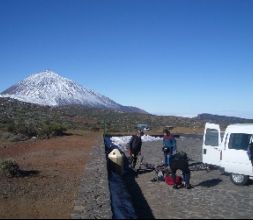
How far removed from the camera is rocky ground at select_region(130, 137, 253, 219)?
11.1 m

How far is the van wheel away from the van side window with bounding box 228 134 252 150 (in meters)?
0.89

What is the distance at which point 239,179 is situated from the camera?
14672 mm

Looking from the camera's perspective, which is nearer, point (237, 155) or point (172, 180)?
point (237, 155)

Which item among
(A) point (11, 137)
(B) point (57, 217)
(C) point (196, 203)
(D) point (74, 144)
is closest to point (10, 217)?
(B) point (57, 217)

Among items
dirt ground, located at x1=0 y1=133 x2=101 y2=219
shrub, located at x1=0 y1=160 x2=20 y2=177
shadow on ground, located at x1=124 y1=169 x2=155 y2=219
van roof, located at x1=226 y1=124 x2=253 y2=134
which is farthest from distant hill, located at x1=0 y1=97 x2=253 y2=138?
shrub, located at x1=0 y1=160 x2=20 y2=177

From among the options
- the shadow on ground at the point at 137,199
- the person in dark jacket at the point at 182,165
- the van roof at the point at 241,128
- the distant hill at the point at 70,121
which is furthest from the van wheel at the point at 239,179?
the distant hill at the point at 70,121

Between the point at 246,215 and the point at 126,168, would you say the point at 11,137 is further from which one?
the point at 246,215

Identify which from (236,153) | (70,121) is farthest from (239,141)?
(70,121)

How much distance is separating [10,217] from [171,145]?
28.1 ft

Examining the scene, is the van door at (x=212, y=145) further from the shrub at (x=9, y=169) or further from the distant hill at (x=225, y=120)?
the distant hill at (x=225, y=120)

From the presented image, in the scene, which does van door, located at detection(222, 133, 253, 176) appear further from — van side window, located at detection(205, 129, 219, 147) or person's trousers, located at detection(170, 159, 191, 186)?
person's trousers, located at detection(170, 159, 191, 186)

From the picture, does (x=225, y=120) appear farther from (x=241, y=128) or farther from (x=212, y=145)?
(x=241, y=128)

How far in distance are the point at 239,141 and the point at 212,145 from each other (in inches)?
65.4

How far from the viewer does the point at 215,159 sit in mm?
15914
